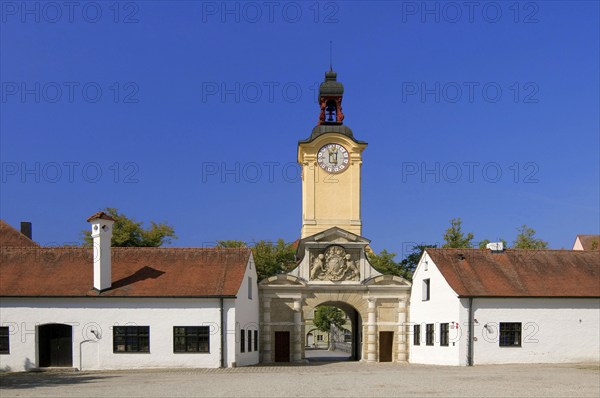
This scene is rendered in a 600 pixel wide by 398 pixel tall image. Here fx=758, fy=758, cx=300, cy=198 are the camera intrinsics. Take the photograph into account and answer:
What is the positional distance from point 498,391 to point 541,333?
14177 millimetres

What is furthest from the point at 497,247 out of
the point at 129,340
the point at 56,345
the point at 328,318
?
the point at 328,318

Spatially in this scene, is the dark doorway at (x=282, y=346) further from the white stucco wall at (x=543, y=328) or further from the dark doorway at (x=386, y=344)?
the white stucco wall at (x=543, y=328)

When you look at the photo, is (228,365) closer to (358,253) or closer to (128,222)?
(358,253)

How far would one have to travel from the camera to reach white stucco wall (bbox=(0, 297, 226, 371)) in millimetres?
32656

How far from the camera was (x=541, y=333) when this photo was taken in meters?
34.7

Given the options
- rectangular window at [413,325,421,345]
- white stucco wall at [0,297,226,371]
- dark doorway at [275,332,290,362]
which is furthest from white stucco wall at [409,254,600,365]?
white stucco wall at [0,297,226,371]

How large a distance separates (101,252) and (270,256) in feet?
55.1

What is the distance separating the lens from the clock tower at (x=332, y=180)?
157 feet

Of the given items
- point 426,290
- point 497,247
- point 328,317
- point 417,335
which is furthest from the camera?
point 328,317

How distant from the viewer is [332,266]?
4062 centimetres

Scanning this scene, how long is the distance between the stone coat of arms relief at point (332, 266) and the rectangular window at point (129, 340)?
10602 millimetres

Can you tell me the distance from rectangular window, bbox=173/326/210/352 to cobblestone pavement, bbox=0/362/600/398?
2.09 metres

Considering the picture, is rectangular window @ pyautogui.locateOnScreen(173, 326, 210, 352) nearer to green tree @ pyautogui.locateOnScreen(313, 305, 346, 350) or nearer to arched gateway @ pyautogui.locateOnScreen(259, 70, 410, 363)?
arched gateway @ pyautogui.locateOnScreen(259, 70, 410, 363)

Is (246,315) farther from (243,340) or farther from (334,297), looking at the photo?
(334,297)
